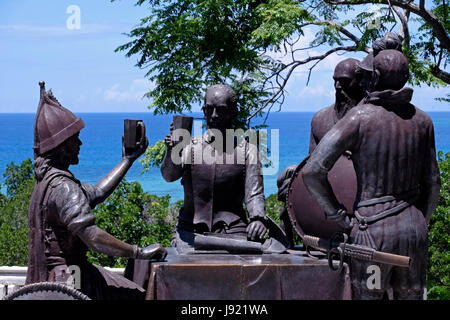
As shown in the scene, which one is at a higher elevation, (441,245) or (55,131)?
(55,131)

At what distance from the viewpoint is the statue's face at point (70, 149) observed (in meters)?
5.42

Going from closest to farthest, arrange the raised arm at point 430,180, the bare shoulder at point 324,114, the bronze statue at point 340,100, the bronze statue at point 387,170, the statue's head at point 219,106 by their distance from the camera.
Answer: the bronze statue at point 387,170 < the raised arm at point 430,180 < the statue's head at point 219,106 < the bronze statue at point 340,100 < the bare shoulder at point 324,114

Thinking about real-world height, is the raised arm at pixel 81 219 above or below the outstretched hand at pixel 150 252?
above

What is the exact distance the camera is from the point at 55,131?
5359 millimetres

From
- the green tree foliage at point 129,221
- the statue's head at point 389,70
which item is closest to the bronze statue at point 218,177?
the statue's head at point 389,70

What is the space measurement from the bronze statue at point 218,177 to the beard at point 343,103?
A: 0.77m

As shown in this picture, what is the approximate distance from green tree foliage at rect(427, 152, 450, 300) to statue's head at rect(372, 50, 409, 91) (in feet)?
17.5

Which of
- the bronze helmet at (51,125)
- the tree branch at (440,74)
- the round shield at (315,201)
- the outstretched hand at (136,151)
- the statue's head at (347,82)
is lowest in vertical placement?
the round shield at (315,201)

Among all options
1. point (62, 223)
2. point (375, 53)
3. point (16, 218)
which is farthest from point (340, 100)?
point (16, 218)

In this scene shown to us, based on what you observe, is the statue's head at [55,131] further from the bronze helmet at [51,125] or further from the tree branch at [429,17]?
the tree branch at [429,17]

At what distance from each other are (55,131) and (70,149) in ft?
0.60

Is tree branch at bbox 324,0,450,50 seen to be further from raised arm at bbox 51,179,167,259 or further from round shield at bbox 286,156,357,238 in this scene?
raised arm at bbox 51,179,167,259

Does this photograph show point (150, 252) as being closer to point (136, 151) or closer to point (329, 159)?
point (136, 151)
